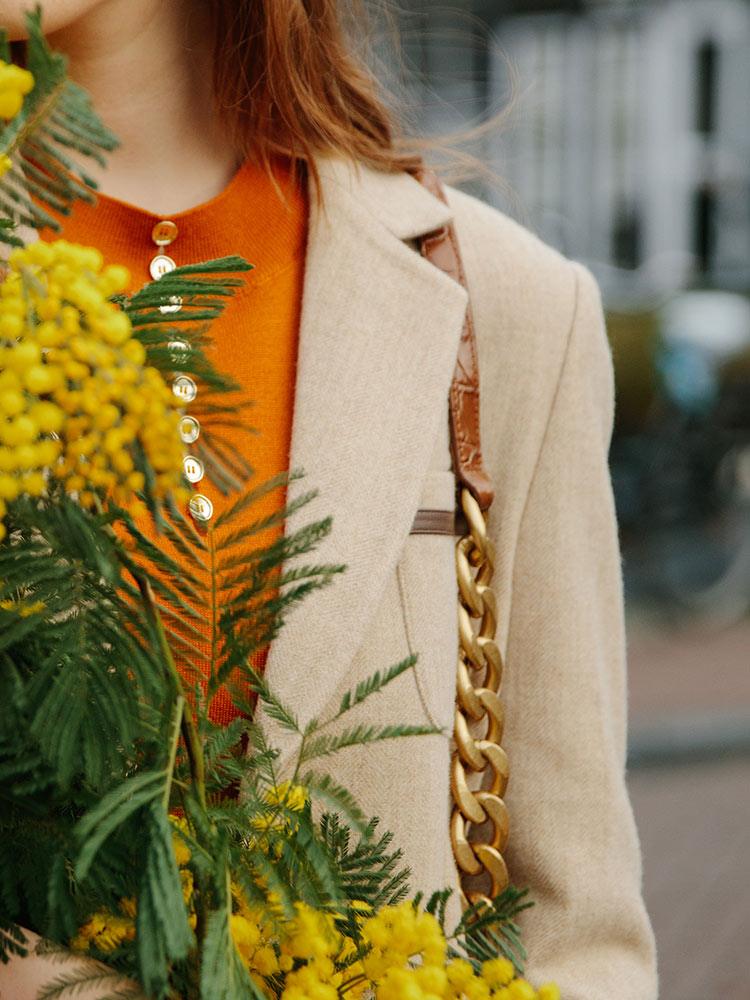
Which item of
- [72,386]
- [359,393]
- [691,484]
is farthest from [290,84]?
[691,484]

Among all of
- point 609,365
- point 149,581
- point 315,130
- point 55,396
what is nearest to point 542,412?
point 609,365

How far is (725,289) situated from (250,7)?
407 inches

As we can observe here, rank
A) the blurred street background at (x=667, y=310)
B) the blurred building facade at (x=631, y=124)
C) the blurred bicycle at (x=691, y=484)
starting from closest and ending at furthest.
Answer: the blurred street background at (x=667, y=310)
the blurred bicycle at (x=691, y=484)
the blurred building facade at (x=631, y=124)

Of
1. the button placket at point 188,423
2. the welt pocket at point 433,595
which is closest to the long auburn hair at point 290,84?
the welt pocket at point 433,595

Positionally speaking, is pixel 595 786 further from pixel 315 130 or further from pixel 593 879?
pixel 315 130

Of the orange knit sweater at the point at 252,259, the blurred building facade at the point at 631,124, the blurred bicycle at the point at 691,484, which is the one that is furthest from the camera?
the blurred building facade at the point at 631,124

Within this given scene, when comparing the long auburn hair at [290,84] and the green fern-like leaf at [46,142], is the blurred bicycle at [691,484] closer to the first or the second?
the long auburn hair at [290,84]

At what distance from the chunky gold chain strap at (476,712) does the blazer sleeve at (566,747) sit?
0.21 feet

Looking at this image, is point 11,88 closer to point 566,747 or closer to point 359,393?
point 359,393

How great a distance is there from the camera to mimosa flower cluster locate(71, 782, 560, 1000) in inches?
39.8

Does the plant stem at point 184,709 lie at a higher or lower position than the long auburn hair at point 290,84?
lower

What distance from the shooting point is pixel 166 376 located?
921mm

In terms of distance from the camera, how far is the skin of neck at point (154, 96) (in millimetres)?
1680

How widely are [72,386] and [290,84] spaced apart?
3.50 ft
